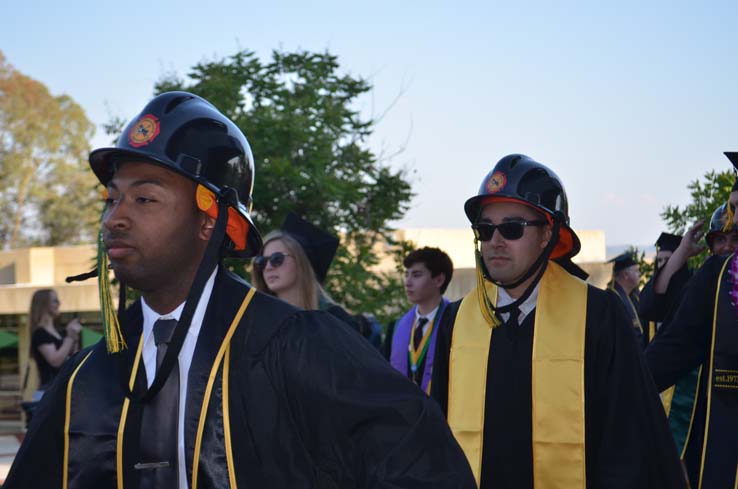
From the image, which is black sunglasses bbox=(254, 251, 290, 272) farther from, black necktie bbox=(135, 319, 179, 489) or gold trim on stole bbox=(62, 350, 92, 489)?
black necktie bbox=(135, 319, 179, 489)

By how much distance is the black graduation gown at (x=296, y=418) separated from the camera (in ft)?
7.09

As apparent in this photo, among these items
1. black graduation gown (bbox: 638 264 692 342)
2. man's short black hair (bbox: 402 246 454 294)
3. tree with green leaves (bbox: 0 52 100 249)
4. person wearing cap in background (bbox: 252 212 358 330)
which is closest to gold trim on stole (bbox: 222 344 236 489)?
person wearing cap in background (bbox: 252 212 358 330)

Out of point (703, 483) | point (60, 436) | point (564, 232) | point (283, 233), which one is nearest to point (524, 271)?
point (564, 232)

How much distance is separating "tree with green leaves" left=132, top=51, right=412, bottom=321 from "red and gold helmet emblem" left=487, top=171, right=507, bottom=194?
6756 millimetres

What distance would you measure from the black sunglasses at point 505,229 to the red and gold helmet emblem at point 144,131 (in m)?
2.38

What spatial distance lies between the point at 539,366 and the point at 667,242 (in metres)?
4.48

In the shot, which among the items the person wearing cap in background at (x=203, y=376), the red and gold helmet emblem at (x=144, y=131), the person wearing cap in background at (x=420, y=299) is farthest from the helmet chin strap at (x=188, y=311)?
the person wearing cap in background at (x=420, y=299)

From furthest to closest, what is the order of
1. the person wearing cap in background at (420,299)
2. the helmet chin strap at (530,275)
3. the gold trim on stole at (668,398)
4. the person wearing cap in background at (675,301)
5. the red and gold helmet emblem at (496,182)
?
the person wearing cap in background at (420,299), the gold trim on stole at (668,398), the person wearing cap in background at (675,301), the red and gold helmet emblem at (496,182), the helmet chin strap at (530,275)

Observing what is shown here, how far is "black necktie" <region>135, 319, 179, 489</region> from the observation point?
7.42 feet

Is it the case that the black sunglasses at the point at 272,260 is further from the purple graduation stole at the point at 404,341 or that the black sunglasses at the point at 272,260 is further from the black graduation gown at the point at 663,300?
the black graduation gown at the point at 663,300

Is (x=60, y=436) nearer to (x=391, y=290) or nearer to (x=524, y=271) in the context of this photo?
(x=524, y=271)

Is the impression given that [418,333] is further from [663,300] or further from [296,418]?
[296,418]

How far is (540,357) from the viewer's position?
14.4 feet

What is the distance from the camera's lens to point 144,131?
2482mm
